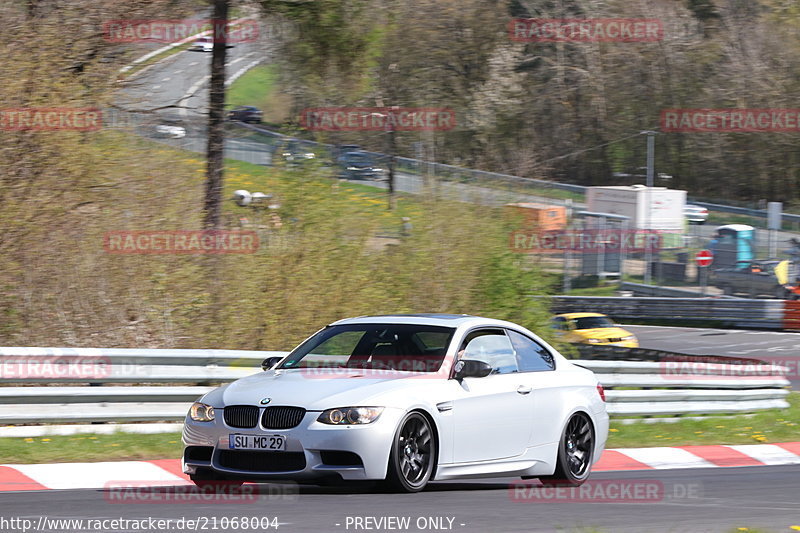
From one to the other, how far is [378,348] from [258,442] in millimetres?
1462

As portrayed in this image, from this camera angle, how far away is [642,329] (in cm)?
3812

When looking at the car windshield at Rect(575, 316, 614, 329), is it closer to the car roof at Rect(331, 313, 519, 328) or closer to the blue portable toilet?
the blue portable toilet

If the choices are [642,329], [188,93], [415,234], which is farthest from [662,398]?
[642,329]

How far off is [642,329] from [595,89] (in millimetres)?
32601

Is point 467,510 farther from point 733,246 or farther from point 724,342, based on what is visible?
point 733,246

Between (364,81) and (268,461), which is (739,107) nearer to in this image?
(364,81)

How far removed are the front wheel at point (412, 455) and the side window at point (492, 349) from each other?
1019 mm

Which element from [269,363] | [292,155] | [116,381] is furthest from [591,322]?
[269,363]

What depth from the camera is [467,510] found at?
7336 mm

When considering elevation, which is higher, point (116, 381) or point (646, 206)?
point (646, 206)

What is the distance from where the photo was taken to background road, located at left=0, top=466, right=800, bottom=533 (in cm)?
679

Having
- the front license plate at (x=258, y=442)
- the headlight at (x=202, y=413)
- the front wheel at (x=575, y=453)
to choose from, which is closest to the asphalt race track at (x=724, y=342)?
the front wheel at (x=575, y=453)

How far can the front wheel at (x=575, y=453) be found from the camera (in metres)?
8.96

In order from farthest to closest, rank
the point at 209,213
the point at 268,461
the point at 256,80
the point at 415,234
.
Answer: the point at 256,80
the point at 415,234
the point at 209,213
the point at 268,461
